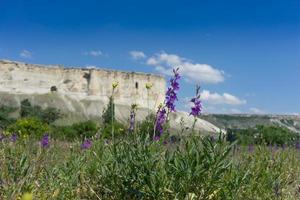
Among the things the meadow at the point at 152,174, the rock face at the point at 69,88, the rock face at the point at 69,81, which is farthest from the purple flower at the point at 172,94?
the rock face at the point at 69,81

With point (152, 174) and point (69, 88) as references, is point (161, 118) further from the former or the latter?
point (69, 88)

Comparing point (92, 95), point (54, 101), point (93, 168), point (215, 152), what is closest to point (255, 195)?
point (215, 152)

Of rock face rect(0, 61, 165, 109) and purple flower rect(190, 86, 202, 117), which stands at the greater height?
rock face rect(0, 61, 165, 109)

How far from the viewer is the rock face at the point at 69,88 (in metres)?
97.5

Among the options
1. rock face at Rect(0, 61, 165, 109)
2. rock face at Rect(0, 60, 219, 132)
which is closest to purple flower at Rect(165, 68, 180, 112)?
rock face at Rect(0, 60, 219, 132)

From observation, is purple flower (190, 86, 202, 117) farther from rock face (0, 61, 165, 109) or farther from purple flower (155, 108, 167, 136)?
rock face (0, 61, 165, 109)

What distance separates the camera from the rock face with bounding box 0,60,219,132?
97.5 meters

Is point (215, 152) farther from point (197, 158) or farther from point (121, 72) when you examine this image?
point (121, 72)

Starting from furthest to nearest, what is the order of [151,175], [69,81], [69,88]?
[69,81] < [69,88] < [151,175]

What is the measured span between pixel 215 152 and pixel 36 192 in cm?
150

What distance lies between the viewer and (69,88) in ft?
351

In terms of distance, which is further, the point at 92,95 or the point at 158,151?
the point at 92,95

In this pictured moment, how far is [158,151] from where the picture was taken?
4.17 meters

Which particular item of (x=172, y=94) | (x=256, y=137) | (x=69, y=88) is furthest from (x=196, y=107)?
(x=69, y=88)
